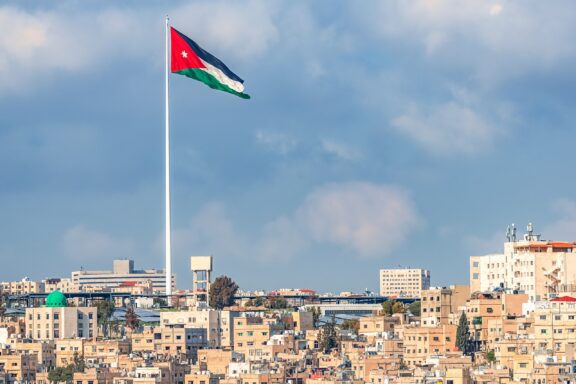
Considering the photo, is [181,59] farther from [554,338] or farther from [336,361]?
[554,338]

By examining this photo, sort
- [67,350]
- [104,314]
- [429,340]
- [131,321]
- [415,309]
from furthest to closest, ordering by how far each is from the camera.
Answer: [415,309] → [104,314] → [131,321] → [67,350] → [429,340]

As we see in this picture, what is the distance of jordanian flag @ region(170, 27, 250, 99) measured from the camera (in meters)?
143

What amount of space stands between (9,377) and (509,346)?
36654 mm

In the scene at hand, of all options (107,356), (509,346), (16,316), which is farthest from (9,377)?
(16,316)

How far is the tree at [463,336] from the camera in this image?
147625 mm

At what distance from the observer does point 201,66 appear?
146125mm

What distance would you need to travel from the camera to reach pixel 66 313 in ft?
575

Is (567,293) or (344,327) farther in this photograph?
(344,327)

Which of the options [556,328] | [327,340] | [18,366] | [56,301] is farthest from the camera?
[56,301]

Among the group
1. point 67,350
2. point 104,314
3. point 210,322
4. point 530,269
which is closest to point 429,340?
point 530,269

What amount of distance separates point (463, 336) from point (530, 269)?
18.4 meters

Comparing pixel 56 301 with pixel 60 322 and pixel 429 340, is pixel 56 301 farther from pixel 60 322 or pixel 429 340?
pixel 429 340

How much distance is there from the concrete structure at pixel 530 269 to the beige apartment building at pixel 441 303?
3861 millimetres

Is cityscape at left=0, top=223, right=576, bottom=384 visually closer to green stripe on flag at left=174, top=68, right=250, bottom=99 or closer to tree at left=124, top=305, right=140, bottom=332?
tree at left=124, top=305, right=140, bottom=332
